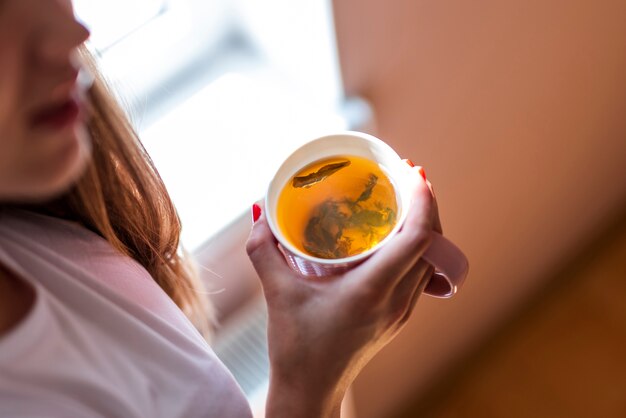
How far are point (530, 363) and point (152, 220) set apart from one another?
1041mm

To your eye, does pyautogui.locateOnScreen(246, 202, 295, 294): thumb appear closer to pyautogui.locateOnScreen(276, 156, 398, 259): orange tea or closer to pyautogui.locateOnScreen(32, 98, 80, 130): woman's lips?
pyautogui.locateOnScreen(276, 156, 398, 259): orange tea

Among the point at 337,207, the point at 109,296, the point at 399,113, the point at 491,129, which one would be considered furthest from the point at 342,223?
the point at 491,129

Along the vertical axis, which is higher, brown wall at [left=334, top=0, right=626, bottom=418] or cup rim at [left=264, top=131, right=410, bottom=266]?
cup rim at [left=264, top=131, right=410, bottom=266]

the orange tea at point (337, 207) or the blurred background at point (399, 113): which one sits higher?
the orange tea at point (337, 207)

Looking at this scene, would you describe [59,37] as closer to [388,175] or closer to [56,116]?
[56,116]

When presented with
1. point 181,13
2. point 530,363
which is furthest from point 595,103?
point 181,13

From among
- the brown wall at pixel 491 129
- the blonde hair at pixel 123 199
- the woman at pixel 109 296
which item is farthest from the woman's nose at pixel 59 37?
the brown wall at pixel 491 129

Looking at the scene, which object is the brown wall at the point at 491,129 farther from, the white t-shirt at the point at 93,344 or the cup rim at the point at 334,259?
the white t-shirt at the point at 93,344

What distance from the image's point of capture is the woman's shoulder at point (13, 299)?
62 cm

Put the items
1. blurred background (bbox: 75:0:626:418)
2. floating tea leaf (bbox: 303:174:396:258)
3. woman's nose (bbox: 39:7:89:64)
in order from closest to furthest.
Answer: woman's nose (bbox: 39:7:89:64)
floating tea leaf (bbox: 303:174:396:258)
blurred background (bbox: 75:0:626:418)

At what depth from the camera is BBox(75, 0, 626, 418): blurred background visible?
96 centimetres

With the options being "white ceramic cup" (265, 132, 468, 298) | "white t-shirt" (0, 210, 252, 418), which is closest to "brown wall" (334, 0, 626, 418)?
"white ceramic cup" (265, 132, 468, 298)

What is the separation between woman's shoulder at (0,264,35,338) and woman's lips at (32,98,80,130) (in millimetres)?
154

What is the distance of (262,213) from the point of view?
2.20 feet
